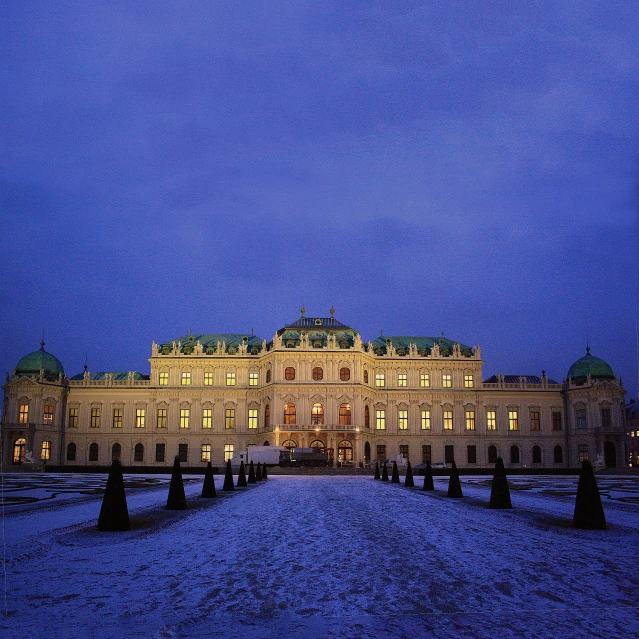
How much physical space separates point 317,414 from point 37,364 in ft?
107

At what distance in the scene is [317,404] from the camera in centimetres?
7381

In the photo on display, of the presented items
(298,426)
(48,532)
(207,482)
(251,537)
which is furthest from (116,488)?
(298,426)

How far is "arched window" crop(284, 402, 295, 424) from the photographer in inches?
2899

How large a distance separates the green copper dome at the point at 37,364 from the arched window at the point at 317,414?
30238mm

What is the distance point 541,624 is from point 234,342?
78.1 metres

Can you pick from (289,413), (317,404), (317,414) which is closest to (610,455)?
(317,414)

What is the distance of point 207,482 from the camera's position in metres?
23.8

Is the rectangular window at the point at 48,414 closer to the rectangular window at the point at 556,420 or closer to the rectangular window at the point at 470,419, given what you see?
the rectangular window at the point at 470,419

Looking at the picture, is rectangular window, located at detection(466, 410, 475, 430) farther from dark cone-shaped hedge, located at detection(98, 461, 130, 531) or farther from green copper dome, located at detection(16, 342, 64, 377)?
dark cone-shaped hedge, located at detection(98, 461, 130, 531)

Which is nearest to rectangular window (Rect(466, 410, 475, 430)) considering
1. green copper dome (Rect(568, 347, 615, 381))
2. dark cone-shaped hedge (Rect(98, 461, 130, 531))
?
green copper dome (Rect(568, 347, 615, 381))

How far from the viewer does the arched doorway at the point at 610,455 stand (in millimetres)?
75106

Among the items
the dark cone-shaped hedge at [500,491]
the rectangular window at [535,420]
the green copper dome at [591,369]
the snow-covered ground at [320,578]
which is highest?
the green copper dome at [591,369]

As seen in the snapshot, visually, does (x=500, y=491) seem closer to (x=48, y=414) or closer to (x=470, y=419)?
(x=470, y=419)

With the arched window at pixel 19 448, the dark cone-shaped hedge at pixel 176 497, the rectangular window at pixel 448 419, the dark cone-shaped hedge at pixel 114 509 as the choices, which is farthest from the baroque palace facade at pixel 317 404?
the dark cone-shaped hedge at pixel 114 509
